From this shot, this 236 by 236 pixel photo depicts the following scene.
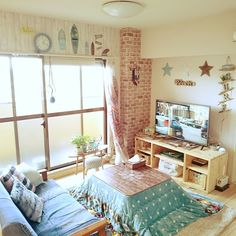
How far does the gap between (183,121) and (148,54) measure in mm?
1342

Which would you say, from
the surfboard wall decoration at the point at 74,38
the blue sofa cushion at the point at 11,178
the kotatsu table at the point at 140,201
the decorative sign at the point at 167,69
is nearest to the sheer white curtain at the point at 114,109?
the surfboard wall decoration at the point at 74,38

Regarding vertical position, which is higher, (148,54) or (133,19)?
(133,19)

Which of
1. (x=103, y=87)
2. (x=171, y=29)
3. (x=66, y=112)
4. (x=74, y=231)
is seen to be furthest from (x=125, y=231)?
(x=171, y=29)

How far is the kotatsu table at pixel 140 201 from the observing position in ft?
7.95

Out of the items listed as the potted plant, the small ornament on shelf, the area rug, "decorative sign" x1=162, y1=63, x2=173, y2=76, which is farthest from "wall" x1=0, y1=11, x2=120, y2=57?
the area rug

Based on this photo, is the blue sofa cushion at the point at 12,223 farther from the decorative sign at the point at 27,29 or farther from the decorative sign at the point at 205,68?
the decorative sign at the point at 205,68

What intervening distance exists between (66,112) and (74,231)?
2.20 meters

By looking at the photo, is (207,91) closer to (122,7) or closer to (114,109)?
(114,109)

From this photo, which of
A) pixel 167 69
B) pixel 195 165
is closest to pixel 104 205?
pixel 195 165

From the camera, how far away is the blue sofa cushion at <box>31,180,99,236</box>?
6.76ft

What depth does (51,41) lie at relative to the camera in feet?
11.3

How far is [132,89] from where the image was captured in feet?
14.3

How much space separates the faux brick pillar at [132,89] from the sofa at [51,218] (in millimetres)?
2045

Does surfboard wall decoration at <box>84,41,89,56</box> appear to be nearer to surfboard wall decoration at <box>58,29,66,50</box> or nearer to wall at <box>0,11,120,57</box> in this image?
wall at <box>0,11,120,57</box>
